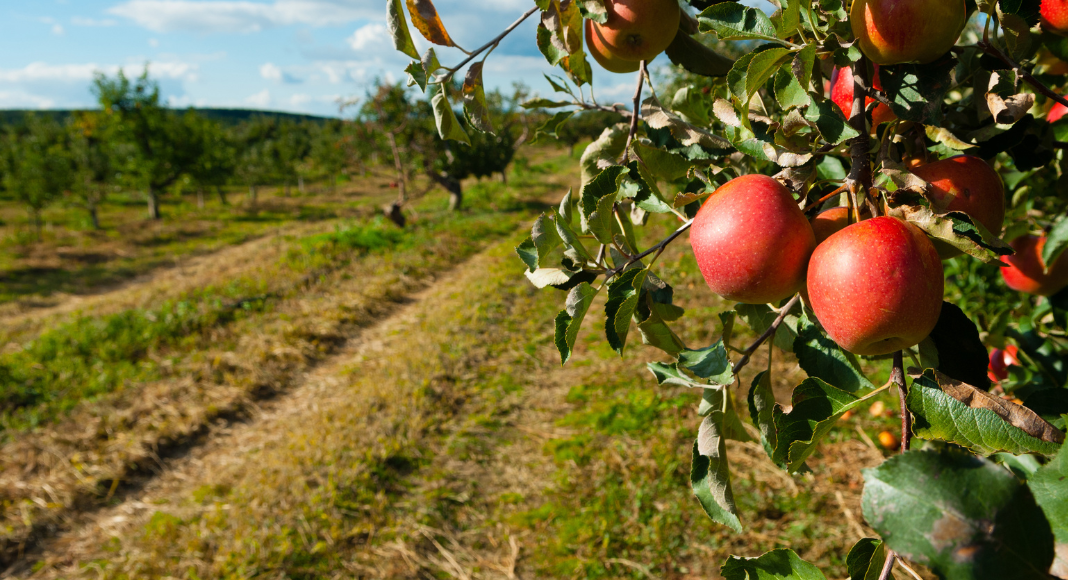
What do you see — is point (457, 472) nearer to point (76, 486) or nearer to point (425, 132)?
point (76, 486)

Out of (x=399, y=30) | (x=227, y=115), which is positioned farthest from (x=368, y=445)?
(x=227, y=115)

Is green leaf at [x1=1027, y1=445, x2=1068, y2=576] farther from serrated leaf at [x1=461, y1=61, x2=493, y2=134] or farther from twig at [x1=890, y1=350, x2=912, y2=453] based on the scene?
serrated leaf at [x1=461, y1=61, x2=493, y2=134]

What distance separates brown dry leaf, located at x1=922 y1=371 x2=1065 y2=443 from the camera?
0.64 meters

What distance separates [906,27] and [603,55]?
54cm

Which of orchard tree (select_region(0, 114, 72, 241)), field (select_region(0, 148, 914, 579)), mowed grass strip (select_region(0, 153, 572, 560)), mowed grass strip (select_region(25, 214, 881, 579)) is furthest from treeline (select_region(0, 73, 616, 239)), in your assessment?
mowed grass strip (select_region(25, 214, 881, 579))

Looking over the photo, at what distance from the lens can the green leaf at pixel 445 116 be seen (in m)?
1.00

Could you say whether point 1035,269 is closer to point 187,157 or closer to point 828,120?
point 828,120

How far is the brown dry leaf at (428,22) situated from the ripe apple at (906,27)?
652 mm

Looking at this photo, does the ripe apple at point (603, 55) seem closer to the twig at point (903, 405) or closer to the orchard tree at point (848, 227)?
the orchard tree at point (848, 227)

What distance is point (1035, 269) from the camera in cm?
170

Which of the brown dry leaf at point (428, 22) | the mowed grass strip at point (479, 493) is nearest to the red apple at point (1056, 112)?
the brown dry leaf at point (428, 22)

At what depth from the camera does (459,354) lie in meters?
5.21

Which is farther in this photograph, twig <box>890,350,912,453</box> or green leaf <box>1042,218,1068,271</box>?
green leaf <box>1042,218,1068,271</box>

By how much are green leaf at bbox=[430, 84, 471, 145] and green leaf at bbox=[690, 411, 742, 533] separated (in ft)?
2.08
